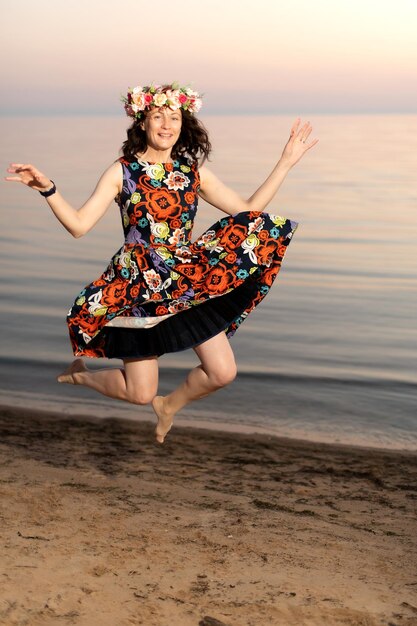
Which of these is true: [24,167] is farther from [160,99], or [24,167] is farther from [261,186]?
[261,186]

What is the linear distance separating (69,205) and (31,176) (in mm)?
278

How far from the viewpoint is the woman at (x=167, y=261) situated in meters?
6.30

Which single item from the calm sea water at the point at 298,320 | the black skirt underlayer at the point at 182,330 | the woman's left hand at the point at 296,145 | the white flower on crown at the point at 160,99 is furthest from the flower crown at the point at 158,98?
the calm sea water at the point at 298,320

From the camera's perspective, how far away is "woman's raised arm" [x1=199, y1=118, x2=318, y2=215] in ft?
21.7

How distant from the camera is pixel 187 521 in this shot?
22.5 ft

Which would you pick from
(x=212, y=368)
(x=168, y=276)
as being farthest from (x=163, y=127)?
(x=212, y=368)

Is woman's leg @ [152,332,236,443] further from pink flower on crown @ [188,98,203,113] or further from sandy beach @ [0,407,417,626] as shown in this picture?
pink flower on crown @ [188,98,203,113]

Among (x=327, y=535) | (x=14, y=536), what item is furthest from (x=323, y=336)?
(x=14, y=536)

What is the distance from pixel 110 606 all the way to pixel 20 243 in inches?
801

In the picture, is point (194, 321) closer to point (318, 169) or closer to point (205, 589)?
point (205, 589)

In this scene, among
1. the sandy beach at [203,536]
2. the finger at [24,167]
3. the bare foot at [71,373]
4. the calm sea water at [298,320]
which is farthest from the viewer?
the calm sea water at [298,320]

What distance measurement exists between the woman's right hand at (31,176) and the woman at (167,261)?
0.05ft

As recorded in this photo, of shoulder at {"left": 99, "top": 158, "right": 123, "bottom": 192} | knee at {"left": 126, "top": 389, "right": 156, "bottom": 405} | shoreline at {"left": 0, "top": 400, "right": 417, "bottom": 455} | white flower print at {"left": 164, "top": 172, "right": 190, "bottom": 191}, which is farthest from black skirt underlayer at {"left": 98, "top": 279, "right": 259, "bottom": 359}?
shoreline at {"left": 0, "top": 400, "right": 417, "bottom": 455}

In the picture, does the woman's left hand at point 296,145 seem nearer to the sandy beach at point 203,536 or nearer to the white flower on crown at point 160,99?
the white flower on crown at point 160,99
